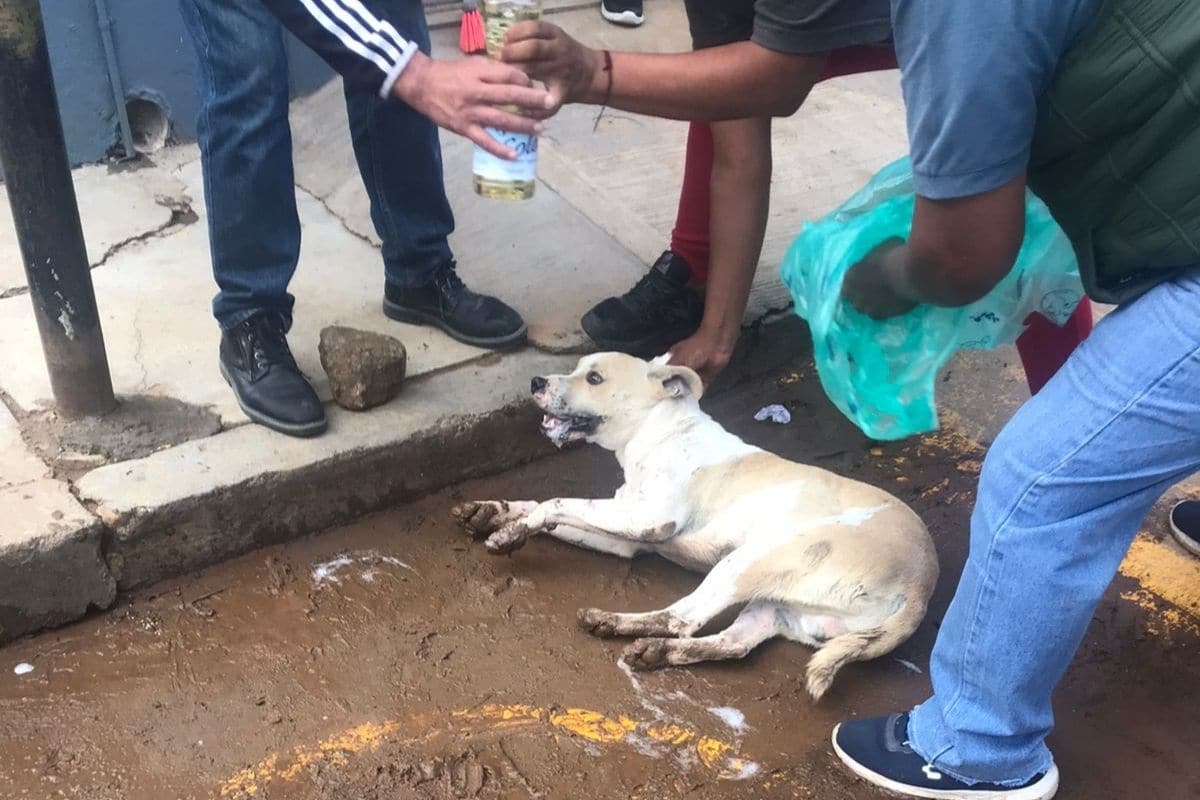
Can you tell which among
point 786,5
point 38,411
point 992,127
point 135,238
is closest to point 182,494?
point 38,411

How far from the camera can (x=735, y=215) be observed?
3.25 meters

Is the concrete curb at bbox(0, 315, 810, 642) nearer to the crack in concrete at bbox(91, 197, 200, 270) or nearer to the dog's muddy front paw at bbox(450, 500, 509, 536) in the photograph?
the dog's muddy front paw at bbox(450, 500, 509, 536)

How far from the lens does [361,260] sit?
12.5 feet

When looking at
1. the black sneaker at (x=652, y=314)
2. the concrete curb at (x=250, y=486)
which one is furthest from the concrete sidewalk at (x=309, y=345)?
the black sneaker at (x=652, y=314)

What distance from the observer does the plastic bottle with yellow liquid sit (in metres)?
2.27

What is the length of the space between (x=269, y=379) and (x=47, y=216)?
0.66 metres

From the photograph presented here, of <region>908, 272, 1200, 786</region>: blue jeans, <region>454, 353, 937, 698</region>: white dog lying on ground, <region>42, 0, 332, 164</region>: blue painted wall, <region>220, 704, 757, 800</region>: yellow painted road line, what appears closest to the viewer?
<region>908, 272, 1200, 786</region>: blue jeans

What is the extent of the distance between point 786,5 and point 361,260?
200 centimetres

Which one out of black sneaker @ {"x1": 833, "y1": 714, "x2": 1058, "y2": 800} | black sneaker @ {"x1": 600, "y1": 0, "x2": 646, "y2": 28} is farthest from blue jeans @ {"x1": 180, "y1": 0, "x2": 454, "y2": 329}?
black sneaker @ {"x1": 600, "y1": 0, "x2": 646, "y2": 28}

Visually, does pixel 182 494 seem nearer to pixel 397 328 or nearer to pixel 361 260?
pixel 397 328

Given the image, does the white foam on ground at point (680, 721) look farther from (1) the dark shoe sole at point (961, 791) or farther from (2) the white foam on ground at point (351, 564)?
(2) the white foam on ground at point (351, 564)

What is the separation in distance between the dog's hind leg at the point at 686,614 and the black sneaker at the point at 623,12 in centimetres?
356

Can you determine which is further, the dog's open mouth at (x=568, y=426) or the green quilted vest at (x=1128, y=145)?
the dog's open mouth at (x=568, y=426)

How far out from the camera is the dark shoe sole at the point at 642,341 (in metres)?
3.47
